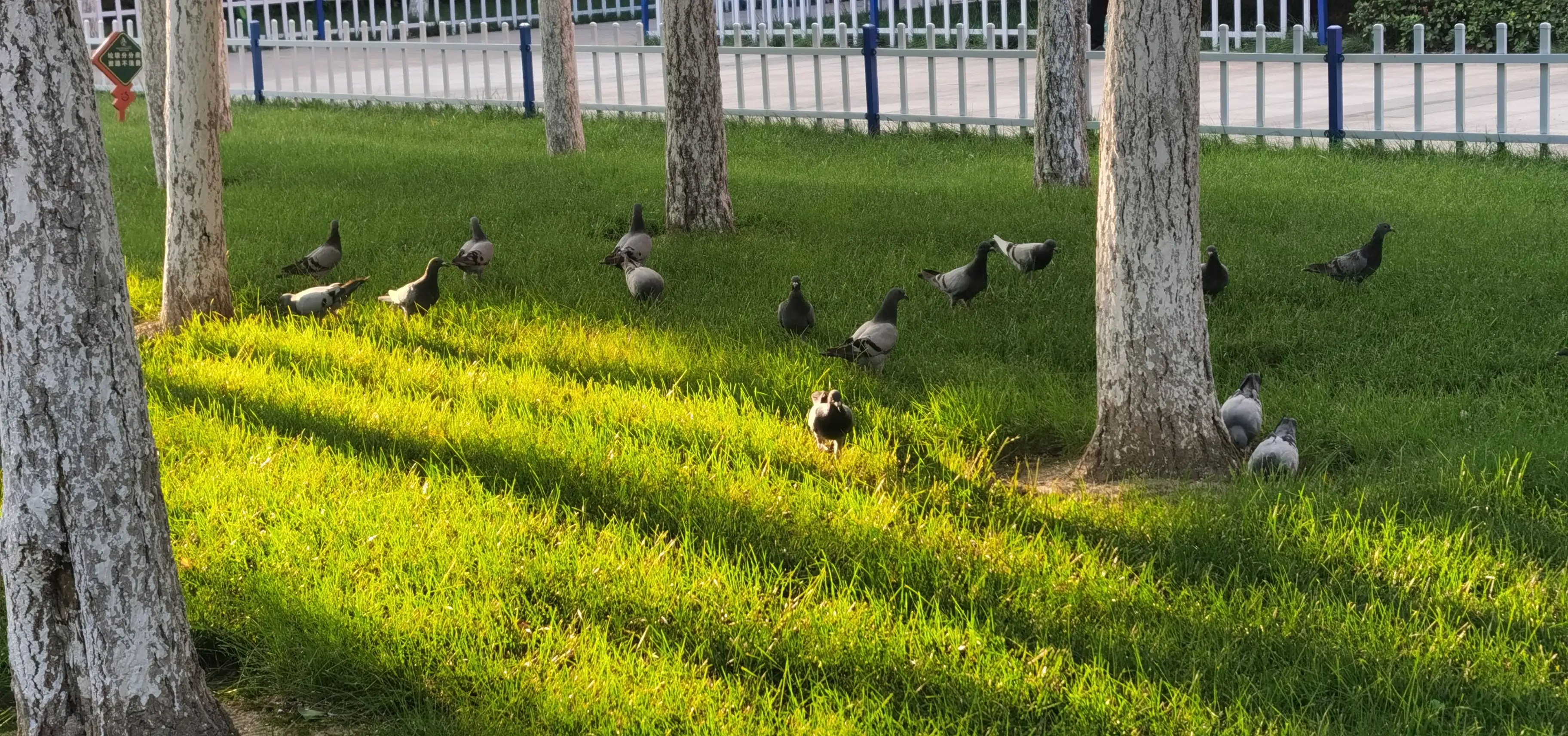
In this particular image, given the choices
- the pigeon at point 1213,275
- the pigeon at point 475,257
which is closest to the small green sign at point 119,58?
the pigeon at point 475,257

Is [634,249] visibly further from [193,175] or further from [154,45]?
[154,45]

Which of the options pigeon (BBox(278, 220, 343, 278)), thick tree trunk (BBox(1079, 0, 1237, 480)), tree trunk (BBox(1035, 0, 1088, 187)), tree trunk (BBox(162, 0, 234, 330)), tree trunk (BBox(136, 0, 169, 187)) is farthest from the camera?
tree trunk (BBox(1035, 0, 1088, 187))

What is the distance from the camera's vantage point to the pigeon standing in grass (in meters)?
8.72

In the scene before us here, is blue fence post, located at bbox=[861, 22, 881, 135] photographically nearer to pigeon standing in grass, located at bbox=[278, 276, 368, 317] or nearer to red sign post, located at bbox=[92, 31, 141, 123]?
red sign post, located at bbox=[92, 31, 141, 123]

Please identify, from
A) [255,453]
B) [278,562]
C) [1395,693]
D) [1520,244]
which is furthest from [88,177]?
[1520,244]

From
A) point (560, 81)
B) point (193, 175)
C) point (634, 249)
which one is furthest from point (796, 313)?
point (560, 81)

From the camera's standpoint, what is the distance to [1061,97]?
12188 millimetres

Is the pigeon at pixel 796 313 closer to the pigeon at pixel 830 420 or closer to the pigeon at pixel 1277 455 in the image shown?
the pigeon at pixel 830 420

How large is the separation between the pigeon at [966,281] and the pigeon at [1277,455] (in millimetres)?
2626

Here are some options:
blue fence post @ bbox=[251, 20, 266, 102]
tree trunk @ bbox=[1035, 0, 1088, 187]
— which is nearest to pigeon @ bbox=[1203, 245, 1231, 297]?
tree trunk @ bbox=[1035, 0, 1088, 187]

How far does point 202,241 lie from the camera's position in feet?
28.7

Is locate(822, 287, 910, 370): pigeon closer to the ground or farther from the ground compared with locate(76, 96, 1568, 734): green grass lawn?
farther from the ground

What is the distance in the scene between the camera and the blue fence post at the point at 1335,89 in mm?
14180

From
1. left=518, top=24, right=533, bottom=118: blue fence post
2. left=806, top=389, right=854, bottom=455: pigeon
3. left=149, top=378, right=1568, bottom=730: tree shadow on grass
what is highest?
left=518, top=24, right=533, bottom=118: blue fence post
